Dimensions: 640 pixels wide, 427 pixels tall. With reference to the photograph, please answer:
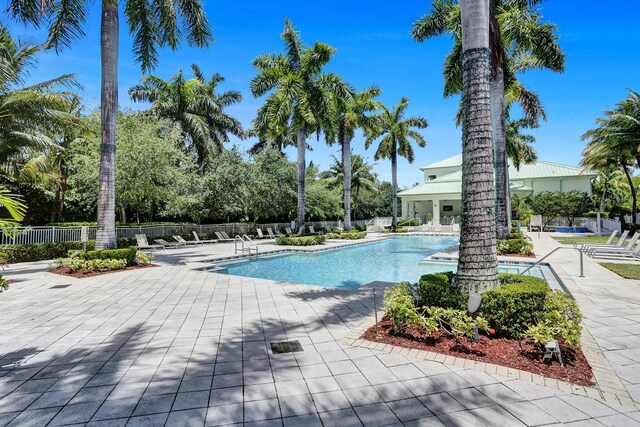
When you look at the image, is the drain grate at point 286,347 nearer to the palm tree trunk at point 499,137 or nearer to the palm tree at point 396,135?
the palm tree trunk at point 499,137

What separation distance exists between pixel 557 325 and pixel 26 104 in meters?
18.1

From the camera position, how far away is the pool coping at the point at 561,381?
11.0ft

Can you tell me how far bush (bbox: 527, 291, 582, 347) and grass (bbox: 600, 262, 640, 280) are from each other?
706 centimetres

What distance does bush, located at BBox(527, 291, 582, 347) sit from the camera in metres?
4.03

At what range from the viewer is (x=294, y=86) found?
749 inches

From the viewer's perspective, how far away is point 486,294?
189 inches

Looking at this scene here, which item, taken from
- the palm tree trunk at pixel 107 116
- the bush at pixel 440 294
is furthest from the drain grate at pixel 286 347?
the palm tree trunk at pixel 107 116

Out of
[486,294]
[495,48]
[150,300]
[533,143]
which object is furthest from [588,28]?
[533,143]

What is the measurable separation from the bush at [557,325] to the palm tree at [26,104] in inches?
669

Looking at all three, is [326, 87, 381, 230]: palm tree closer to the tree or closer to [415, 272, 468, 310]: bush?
the tree

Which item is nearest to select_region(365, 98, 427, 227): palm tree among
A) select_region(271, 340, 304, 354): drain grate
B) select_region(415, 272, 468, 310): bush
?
select_region(415, 272, 468, 310): bush

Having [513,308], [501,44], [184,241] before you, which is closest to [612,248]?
[501,44]

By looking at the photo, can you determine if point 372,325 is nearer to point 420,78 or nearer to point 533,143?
point 420,78

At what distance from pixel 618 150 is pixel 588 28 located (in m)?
13.1
